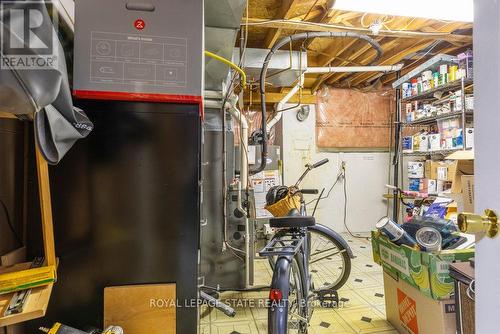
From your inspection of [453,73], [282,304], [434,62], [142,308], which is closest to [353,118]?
[434,62]

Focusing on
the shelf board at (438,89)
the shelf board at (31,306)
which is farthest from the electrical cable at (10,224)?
the shelf board at (438,89)

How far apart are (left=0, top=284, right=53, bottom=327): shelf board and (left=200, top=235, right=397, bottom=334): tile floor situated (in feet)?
4.29

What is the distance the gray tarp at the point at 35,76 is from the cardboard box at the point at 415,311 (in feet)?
6.56

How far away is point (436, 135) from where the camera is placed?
3230mm

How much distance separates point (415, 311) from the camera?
167cm

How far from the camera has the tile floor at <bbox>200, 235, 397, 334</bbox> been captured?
1.91 metres

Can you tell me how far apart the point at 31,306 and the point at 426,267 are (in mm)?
1832

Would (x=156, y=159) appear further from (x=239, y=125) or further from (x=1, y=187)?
(x=239, y=125)

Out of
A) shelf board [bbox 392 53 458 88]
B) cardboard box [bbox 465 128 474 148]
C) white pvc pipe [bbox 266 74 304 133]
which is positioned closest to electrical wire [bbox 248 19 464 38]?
shelf board [bbox 392 53 458 88]

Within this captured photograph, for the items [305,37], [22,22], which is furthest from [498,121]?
[305,37]

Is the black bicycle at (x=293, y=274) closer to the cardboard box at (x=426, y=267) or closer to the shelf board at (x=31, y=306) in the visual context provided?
the cardboard box at (x=426, y=267)

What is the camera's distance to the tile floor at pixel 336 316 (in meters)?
1.91

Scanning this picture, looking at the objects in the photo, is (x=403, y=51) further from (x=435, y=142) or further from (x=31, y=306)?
(x=31, y=306)

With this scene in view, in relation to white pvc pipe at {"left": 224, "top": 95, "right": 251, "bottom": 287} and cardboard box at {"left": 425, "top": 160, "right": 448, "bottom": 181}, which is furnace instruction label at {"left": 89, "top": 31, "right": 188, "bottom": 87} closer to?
white pvc pipe at {"left": 224, "top": 95, "right": 251, "bottom": 287}
